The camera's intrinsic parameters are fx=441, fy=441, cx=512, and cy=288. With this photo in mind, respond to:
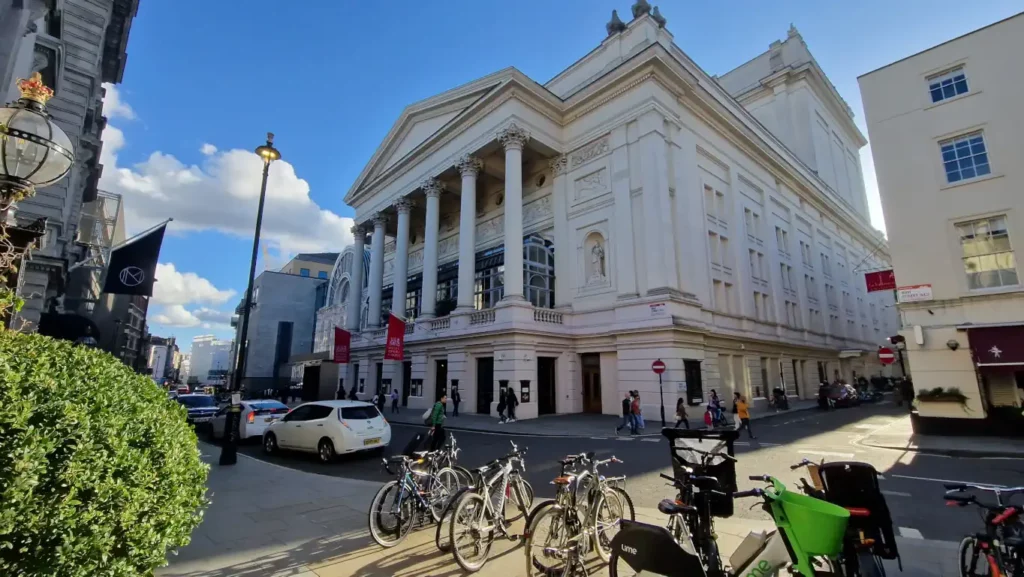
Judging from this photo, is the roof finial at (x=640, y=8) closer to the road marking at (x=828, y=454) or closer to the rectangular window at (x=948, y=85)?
the rectangular window at (x=948, y=85)

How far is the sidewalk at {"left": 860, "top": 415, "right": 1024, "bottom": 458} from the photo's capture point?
36.6 feet

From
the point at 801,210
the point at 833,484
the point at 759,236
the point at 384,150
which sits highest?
the point at 384,150

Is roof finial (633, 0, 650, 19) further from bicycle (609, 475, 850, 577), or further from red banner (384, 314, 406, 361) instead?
bicycle (609, 475, 850, 577)

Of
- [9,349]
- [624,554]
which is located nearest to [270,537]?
[9,349]

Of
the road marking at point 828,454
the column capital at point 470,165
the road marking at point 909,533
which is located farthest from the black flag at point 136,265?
the road marking at point 828,454

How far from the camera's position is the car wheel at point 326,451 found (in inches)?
450

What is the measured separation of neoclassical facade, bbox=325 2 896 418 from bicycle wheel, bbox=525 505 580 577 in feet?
55.6

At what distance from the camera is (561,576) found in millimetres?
4227

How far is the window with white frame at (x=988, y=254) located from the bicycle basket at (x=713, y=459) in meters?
15.6

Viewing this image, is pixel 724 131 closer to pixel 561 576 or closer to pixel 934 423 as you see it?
pixel 934 423

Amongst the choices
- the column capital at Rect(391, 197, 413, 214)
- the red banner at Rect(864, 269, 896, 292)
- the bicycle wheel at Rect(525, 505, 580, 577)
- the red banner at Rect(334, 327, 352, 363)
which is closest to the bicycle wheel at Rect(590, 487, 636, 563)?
the bicycle wheel at Rect(525, 505, 580, 577)

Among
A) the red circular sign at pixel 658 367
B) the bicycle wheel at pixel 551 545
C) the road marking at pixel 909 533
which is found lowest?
the road marking at pixel 909 533

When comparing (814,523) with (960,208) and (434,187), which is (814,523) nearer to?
(960,208)

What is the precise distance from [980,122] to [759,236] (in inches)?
695
